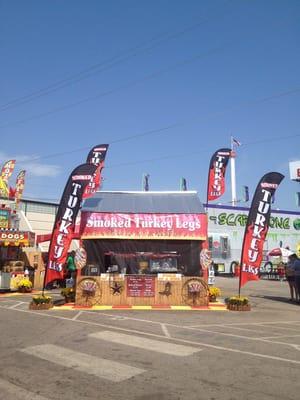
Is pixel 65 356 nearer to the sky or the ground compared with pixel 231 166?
nearer to the ground

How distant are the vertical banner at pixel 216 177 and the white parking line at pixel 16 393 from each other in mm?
21810

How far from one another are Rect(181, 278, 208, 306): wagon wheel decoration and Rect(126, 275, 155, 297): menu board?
1099mm

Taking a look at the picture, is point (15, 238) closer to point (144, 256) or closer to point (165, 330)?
point (144, 256)

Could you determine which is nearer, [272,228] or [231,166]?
[272,228]

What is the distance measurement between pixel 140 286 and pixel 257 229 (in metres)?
4.50

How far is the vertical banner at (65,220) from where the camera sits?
16016 millimetres

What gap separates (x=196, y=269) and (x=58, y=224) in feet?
16.8

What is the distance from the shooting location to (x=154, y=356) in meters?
8.30

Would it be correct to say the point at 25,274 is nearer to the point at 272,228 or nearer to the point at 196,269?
the point at 196,269

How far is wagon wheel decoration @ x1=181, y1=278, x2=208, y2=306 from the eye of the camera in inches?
627

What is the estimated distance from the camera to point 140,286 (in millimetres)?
16125

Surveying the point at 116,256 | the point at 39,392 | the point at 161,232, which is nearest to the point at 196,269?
the point at 161,232

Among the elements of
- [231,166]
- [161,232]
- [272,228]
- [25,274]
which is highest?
[231,166]

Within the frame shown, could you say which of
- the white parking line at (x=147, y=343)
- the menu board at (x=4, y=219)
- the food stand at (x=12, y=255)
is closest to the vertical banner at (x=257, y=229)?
the white parking line at (x=147, y=343)
